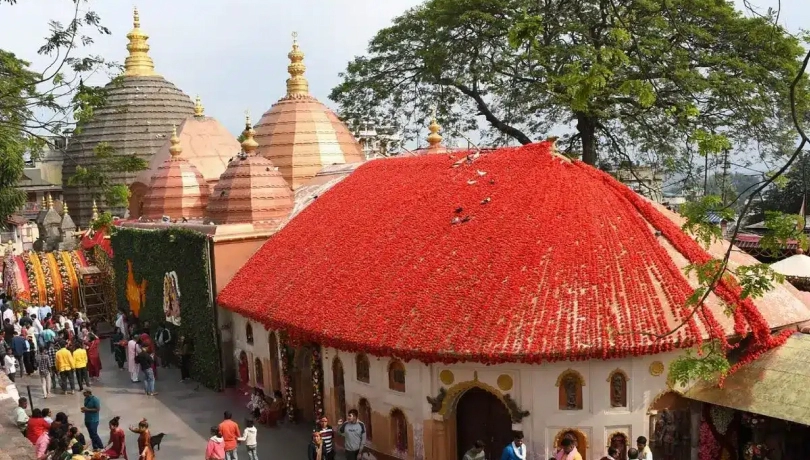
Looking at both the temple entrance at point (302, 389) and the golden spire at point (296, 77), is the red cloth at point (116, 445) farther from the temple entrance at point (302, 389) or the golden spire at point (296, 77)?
the golden spire at point (296, 77)

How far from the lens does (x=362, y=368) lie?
13.5 metres

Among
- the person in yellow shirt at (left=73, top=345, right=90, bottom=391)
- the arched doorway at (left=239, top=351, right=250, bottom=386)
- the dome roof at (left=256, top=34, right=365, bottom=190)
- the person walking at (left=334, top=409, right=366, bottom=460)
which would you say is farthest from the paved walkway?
the dome roof at (left=256, top=34, right=365, bottom=190)

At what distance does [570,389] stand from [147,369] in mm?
10198

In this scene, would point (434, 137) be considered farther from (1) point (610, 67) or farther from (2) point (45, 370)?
(2) point (45, 370)

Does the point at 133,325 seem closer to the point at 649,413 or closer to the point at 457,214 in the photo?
the point at 457,214

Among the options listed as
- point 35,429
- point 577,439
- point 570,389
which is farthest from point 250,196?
point 577,439

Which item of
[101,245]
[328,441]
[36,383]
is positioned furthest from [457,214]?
[101,245]

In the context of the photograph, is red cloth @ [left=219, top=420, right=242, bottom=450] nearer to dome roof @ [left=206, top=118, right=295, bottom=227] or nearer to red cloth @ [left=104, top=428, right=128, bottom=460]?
red cloth @ [left=104, top=428, right=128, bottom=460]

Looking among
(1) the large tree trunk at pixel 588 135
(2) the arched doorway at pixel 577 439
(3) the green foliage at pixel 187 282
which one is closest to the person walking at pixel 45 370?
(3) the green foliage at pixel 187 282

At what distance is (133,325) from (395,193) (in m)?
10.2

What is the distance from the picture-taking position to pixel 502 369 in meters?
11.7

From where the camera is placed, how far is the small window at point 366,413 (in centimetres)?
1352

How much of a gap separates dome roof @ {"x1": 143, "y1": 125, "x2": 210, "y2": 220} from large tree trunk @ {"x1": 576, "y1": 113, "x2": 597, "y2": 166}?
39.0ft

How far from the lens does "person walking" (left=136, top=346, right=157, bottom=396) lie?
1739cm
